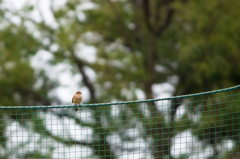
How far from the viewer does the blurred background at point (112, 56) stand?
11.6 meters

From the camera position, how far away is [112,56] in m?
12.5

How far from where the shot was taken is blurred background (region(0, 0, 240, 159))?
11.6 metres

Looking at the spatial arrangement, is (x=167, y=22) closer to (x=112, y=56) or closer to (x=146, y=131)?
(x=112, y=56)

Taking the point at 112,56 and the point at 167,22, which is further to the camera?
the point at 167,22

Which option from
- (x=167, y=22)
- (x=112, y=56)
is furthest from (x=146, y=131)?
(x=167, y=22)

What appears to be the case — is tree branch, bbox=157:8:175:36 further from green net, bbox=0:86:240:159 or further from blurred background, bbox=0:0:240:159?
green net, bbox=0:86:240:159

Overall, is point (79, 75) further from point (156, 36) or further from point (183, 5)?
point (183, 5)

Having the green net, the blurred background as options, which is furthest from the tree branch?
the green net

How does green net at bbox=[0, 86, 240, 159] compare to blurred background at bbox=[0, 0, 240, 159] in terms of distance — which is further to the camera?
blurred background at bbox=[0, 0, 240, 159]

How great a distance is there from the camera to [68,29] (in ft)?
42.0

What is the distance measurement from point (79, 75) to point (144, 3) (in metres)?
3.37

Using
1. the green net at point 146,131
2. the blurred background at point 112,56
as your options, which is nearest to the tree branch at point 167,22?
the blurred background at point 112,56

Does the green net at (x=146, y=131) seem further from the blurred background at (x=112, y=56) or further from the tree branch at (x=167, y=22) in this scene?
the tree branch at (x=167, y=22)

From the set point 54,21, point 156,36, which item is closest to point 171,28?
point 156,36
